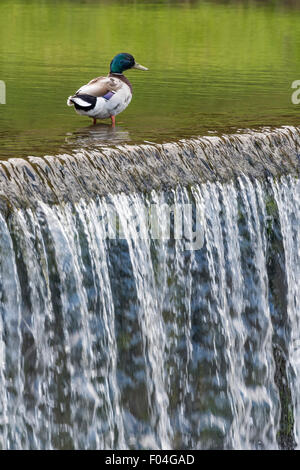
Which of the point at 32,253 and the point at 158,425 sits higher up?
the point at 32,253

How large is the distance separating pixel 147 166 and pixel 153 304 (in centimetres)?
99

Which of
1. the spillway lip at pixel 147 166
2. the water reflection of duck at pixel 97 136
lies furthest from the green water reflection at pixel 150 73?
the spillway lip at pixel 147 166

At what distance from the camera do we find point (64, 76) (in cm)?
1309

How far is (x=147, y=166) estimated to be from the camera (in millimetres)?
7512

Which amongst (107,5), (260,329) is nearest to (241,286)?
(260,329)

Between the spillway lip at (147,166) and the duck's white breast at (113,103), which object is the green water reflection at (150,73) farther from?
the spillway lip at (147,166)

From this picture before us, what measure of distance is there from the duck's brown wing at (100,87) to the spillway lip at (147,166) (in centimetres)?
88

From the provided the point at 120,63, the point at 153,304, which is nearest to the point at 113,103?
the point at 120,63

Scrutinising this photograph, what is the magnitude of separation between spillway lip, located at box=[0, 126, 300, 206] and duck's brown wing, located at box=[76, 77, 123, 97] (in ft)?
2.89

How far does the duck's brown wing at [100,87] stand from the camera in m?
8.36

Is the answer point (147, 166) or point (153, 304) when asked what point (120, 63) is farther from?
point (153, 304)
